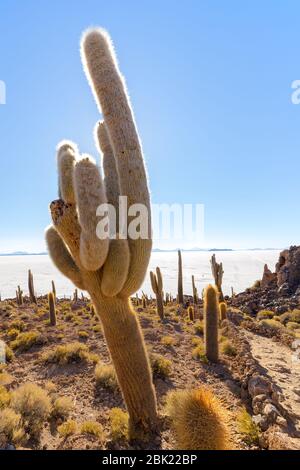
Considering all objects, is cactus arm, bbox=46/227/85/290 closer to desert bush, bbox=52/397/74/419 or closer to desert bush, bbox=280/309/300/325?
desert bush, bbox=52/397/74/419

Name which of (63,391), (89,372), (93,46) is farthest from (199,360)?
(93,46)

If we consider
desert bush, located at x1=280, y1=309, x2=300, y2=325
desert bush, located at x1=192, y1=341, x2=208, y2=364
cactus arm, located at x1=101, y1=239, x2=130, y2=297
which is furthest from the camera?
desert bush, located at x1=280, y1=309, x2=300, y2=325

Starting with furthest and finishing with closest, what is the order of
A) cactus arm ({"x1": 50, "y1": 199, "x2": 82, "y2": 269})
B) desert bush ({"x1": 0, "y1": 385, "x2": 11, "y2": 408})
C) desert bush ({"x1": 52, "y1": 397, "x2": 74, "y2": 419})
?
1. desert bush ({"x1": 0, "y1": 385, "x2": 11, "y2": 408})
2. desert bush ({"x1": 52, "y1": 397, "x2": 74, "y2": 419})
3. cactus arm ({"x1": 50, "y1": 199, "x2": 82, "y2": 269})

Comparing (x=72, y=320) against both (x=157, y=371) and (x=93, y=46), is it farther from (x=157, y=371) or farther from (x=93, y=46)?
(x=93, y=46)

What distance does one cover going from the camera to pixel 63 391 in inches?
338

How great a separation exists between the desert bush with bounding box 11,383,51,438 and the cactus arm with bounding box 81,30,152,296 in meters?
3.67

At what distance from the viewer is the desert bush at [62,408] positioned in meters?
6.98

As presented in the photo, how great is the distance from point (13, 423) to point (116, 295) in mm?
3378

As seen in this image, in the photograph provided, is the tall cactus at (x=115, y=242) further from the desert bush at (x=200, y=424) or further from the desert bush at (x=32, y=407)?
the desert bush at (x=32, y=407)

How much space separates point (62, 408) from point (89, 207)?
5151 millimetres

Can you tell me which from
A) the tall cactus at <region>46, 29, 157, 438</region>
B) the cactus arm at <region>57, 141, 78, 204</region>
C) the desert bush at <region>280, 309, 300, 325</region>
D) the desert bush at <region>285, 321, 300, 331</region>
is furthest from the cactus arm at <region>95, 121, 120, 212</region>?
the desert bush at <region>280, 309, 300, 325</region>

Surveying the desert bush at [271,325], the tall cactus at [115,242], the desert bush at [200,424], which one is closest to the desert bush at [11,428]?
the tall cactus at [115,242]

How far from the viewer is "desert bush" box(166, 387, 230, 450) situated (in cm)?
434

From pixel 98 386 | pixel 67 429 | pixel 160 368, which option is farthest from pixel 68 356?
pixel 67 429
